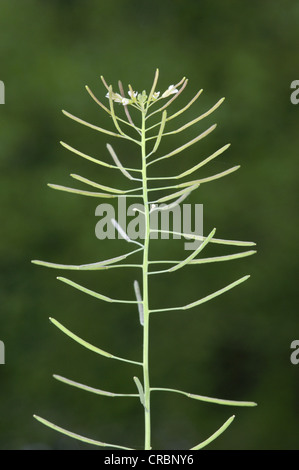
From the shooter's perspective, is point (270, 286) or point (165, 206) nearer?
point (165, 206)

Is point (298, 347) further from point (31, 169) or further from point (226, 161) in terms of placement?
point (31, 169)

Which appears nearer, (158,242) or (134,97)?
(134,97)

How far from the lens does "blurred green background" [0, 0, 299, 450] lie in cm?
184

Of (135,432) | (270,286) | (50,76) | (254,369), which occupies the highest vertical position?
(50,76)

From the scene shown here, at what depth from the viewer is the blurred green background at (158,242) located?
72.4 inches

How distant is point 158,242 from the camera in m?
1.81

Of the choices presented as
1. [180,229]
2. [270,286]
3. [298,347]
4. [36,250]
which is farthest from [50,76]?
[180,229]

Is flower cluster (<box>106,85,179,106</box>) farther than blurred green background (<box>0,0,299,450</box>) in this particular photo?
No

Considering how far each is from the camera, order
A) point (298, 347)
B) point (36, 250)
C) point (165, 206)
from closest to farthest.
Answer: point (165, 206) → point (298, 347) → point (36, 250)

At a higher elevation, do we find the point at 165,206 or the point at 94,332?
the point at 165,206

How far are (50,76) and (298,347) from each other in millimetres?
1036

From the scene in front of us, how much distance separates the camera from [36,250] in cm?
183

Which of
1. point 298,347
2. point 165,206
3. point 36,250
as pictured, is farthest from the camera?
point 36,250

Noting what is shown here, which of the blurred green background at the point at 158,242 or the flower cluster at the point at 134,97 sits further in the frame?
the blurred green background at the point at 158,242
